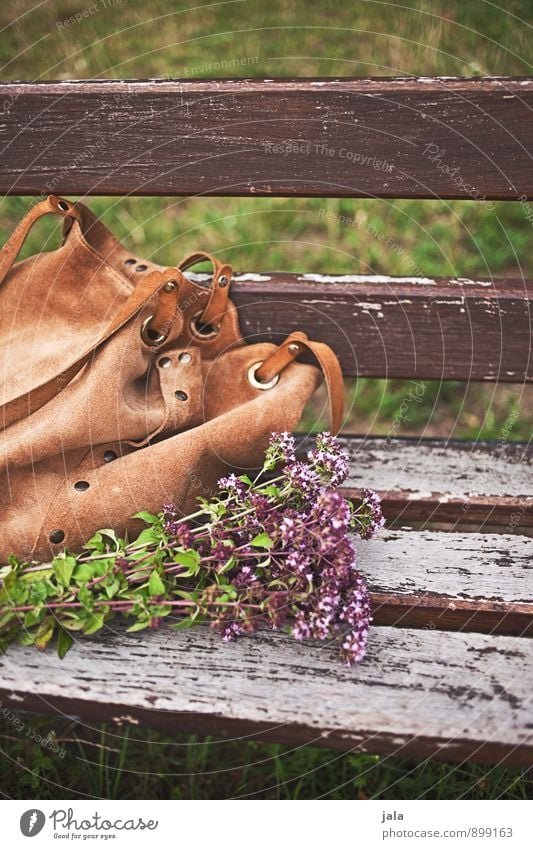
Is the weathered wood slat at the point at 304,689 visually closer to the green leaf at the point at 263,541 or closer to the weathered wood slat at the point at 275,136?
the green leaf at the point at 263,541

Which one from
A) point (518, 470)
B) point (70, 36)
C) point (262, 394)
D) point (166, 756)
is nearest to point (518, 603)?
point (518, 470)

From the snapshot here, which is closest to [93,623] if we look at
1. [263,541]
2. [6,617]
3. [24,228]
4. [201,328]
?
[6,617]

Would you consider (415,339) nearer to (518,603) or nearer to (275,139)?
(275,139)

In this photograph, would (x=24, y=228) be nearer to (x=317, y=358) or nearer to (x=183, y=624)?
(x=317, y=358)

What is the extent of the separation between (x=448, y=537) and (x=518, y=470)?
0.32 metres

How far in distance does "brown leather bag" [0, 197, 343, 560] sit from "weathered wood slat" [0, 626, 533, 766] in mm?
235

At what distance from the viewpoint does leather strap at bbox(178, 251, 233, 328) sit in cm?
151

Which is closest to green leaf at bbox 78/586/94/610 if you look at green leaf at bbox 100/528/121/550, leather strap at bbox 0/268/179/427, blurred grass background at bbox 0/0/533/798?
green leaf at bbox 100/528/121/550

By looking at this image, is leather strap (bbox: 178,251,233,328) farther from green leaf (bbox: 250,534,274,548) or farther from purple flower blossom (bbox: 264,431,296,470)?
green leaf (bbox: 250,534,274,548)

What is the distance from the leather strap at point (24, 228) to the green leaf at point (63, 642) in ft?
2.47

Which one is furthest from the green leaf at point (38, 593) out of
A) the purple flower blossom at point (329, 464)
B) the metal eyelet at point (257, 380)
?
the metal eyelet at point (257, 380)

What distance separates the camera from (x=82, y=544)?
127cm

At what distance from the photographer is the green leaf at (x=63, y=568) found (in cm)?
115

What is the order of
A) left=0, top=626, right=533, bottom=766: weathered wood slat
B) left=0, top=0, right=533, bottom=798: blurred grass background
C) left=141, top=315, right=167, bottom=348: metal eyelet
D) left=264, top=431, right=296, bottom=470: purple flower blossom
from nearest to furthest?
left=0, top=626, right=533, bottom=766: weathered wood slat → left=264, top=431, right=296, bottom=470: purple flower blossom → left=141, top=315, right=167, bottom=348: metal eyelet → left=0, top=0, right=533, bottom=798: blurred grass background
